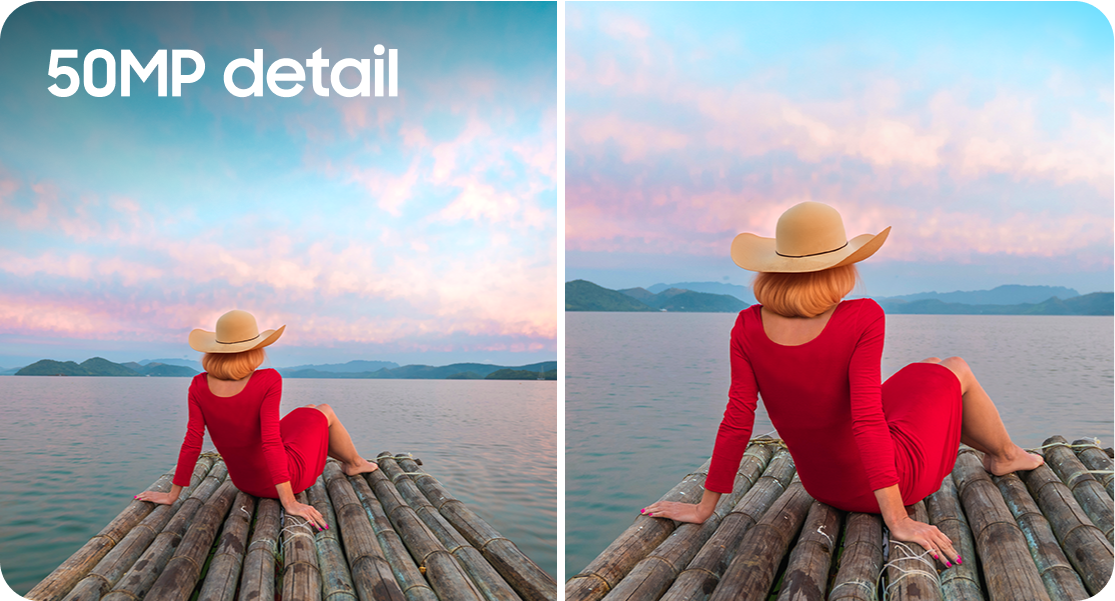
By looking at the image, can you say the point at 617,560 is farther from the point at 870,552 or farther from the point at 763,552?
the point at 870,552

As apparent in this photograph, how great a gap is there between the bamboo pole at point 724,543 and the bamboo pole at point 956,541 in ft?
3.08

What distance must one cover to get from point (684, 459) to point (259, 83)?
676cm

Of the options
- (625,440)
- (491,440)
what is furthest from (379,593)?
(491,440)

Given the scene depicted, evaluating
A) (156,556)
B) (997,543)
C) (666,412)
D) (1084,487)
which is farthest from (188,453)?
(666,412)

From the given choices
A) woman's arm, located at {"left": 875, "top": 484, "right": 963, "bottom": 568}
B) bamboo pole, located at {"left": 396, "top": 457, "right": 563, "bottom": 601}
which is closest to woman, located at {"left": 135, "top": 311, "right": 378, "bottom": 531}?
bamboo pole, located at {"left": 396, "top": 457, "right": 563, "bottom": 601}

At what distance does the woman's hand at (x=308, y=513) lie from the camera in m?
3.96

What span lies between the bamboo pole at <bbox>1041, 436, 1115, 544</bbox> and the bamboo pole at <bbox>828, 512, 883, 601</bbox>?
1.36m

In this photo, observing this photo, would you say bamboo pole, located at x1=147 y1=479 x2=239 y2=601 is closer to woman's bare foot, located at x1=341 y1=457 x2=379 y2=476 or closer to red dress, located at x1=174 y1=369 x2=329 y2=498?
red dress, located at x1=174 y1=369 x2=329 y2=498

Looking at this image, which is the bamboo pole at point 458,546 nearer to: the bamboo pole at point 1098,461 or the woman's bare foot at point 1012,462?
the woman's bare foot at point 1012,462

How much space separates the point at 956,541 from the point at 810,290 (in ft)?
5.34

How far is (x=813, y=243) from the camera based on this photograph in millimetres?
2699

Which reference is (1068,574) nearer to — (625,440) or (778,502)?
(778,502)

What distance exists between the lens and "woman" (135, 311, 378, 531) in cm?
405

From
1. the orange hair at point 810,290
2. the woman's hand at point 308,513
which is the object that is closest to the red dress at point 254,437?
the woman's hand at point 308,513
